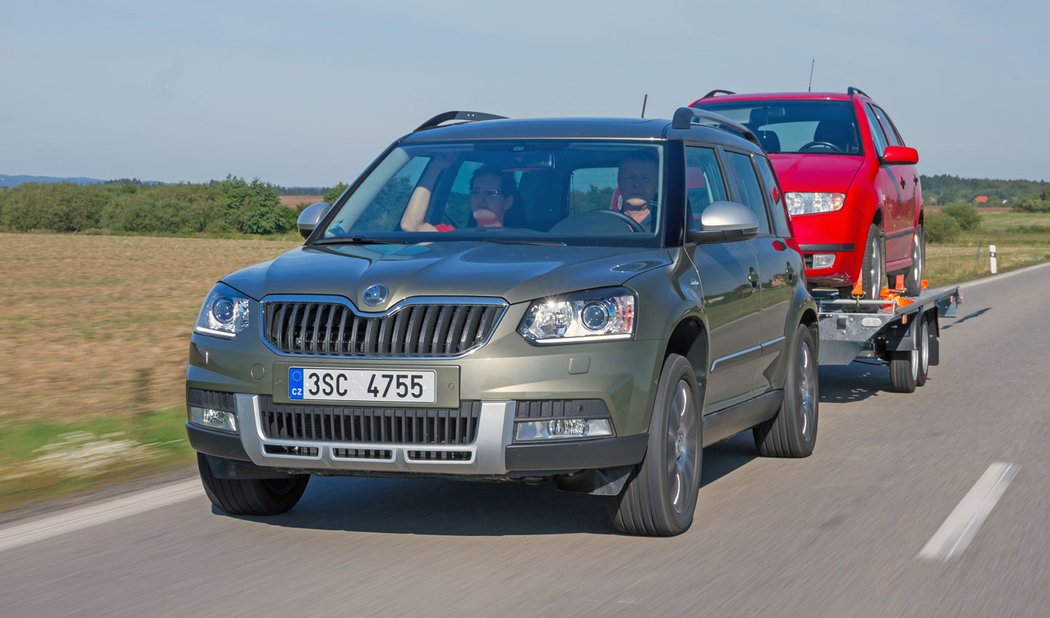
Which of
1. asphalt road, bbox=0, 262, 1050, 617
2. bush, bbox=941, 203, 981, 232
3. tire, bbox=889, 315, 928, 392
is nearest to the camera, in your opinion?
asphalt road, bbox=0, 262, 1050, 617

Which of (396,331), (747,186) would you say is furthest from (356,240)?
(747,186)

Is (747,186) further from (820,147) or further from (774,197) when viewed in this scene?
(820,147)

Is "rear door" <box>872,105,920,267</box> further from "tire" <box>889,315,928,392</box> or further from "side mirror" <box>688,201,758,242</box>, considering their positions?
"side mirror" <box>688,201,758,242</box>

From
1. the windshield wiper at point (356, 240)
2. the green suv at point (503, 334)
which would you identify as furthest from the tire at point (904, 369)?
the windshield wiper at point (356, 240)

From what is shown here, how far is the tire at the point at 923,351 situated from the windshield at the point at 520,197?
5.76m

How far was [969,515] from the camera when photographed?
6.50 m

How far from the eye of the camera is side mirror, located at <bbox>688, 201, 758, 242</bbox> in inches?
254

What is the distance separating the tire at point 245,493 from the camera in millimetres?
6180

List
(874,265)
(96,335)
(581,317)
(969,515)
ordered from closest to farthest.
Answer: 1. (581,317)
2. (969,515)
3. (874,265)
4. (96,335)

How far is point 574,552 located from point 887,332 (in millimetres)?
6212

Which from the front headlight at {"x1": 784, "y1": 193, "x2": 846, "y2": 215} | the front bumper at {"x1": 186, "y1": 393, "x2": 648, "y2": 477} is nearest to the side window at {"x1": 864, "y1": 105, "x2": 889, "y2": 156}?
the front headlight at {"x1": 784, "y1": 193, "x2": 846, "y2": 215}

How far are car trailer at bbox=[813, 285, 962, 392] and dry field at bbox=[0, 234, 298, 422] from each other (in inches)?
195

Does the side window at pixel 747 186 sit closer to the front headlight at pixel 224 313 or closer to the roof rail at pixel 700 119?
the roof rail at pixel 700 119

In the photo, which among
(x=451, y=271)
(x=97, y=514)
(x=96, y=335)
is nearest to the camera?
(x=451, y=271)
